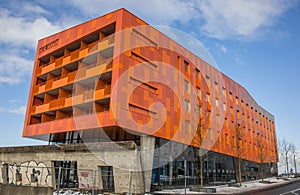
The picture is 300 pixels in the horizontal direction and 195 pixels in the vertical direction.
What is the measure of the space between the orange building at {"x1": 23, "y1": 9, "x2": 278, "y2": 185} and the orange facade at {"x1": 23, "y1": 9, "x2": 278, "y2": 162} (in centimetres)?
9

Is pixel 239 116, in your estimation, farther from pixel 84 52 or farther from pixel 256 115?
pixel 84 52

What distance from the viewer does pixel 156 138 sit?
86.1ft

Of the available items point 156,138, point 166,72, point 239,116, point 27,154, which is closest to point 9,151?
point 27,154

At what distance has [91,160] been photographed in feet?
77.4

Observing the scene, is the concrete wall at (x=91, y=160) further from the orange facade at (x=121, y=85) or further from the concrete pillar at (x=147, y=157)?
the orange facade at (x=121, y=85)

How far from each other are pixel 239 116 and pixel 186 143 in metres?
23.2

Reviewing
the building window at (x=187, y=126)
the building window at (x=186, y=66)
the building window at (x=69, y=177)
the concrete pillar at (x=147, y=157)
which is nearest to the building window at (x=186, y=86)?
the building window at (x=186, y=66)

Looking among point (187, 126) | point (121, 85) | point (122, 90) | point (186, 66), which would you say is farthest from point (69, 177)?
point (186, 66)

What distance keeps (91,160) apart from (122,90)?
6834mm

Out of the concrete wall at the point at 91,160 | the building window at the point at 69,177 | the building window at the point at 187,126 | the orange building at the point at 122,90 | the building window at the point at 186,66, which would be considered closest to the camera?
the concrete wall at the point at 91,160

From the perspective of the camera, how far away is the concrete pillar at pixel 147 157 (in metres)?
22.7

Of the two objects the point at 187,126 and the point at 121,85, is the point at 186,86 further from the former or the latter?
the point at 121,85

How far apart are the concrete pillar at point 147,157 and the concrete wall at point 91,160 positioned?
635 millimetres

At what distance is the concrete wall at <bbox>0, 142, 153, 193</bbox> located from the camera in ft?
70.5
